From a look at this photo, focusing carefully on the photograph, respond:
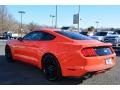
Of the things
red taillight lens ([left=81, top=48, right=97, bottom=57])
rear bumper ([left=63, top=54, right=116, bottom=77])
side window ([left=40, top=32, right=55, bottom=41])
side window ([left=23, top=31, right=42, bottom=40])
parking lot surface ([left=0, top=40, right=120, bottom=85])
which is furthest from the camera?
side window ([left=23, top=31, right=42, bottom=40])

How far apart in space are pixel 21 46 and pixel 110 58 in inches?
121

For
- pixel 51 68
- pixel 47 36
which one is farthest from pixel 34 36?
pixel 51 68

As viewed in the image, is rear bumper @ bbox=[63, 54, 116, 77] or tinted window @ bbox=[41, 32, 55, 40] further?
tinted window @ bbox=[41, 32, 55, 40]

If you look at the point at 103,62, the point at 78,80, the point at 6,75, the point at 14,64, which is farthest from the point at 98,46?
the point at 14,64

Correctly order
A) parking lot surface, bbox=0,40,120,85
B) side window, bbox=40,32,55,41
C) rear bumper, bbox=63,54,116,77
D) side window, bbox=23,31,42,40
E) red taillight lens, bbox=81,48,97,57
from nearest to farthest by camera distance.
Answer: rear bumper, bbox=63,54,116,77 < red taillight lens, bbox=81,48,97,57 < parking lot surface, bbox=0,40,120,85 < side window, bbox=40,32,55,41 < side window, bbox=23,31,42,40

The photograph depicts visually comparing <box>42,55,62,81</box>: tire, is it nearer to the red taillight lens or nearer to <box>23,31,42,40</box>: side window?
the red taillight lens

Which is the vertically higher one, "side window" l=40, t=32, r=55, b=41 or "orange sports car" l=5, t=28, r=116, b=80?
"side window" l=40, t=32, r=55, b=41

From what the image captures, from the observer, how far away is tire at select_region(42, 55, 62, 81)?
677 cm

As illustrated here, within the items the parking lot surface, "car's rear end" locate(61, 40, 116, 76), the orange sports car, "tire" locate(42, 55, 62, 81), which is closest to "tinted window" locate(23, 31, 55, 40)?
the orange sports car

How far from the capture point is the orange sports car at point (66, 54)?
21.0 ft

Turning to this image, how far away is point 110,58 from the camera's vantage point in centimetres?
689
